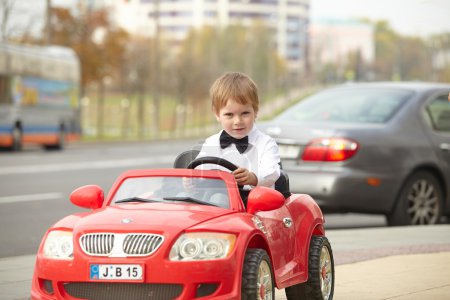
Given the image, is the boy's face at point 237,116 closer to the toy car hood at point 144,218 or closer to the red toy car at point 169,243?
the red toy car at point 169,243

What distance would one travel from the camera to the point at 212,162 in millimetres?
6922

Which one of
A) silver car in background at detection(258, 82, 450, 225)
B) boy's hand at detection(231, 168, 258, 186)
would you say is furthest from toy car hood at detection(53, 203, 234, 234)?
silver car in background at detection(258, 82, 450, 225)

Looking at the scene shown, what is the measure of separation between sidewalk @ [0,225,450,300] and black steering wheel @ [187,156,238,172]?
55.0 inches

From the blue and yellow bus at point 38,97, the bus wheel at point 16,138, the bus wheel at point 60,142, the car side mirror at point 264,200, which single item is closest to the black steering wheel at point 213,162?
the car side mirror at point 264,200

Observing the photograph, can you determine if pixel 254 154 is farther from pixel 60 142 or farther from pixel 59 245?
pixel 60 142

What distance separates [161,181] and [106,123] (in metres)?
119

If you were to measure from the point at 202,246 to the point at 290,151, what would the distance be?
699 cm

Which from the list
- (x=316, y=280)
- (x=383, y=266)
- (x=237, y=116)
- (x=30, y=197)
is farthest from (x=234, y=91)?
(x=30, y=197)

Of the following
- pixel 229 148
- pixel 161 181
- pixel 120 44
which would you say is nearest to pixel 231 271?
pixel 161 181

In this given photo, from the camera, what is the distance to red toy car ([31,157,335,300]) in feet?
19.4

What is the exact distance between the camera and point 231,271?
596 cm

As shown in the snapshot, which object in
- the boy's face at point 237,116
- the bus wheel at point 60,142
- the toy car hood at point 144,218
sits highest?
the boy's face at point 237,116

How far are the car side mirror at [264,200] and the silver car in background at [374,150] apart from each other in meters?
6.28

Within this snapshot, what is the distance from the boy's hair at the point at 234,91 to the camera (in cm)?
694
